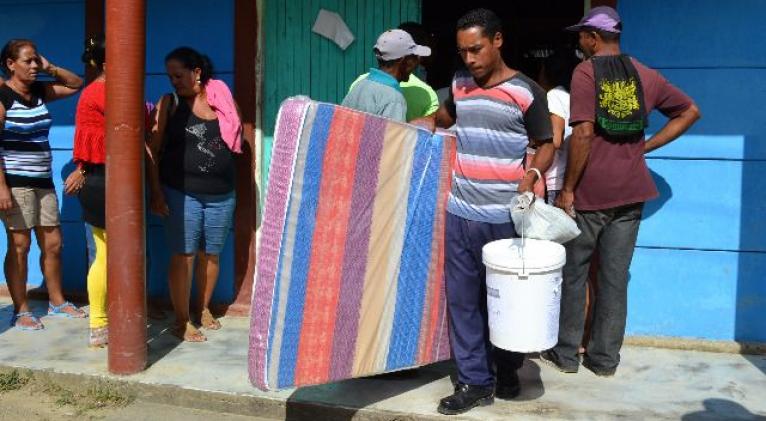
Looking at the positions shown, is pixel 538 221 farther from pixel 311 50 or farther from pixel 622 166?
pixel 311 50

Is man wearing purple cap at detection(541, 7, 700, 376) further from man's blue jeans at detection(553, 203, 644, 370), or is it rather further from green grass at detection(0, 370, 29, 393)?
green grass at detection(0, 370, 29, 393)

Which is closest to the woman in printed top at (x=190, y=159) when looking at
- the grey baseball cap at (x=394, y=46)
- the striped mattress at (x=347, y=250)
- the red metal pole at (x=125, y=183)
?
the red metal pole at (x=125, y=183)

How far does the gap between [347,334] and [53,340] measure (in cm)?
245

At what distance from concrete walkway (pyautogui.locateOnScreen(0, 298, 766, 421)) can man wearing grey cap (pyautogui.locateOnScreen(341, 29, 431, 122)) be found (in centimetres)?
149

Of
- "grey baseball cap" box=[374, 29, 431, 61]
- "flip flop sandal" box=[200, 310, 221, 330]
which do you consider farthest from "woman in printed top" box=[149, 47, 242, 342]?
"grey baseball cap" box=[374, 29, 431, 61]

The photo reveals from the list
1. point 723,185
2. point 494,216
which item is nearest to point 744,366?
point 723,185

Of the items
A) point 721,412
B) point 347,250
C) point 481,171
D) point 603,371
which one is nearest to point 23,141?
A: point 347,250

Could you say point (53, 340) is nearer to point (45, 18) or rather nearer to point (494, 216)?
point (45, 18)

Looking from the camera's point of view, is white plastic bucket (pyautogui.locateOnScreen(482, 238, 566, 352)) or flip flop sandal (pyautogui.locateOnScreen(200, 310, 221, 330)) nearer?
white plastic bucket (pyautogui.locateOnScreen(482, 238, 566, 352))

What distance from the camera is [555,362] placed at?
4.70 metres

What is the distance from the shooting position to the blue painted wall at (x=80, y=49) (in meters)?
5.78

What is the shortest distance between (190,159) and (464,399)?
2.33 metres

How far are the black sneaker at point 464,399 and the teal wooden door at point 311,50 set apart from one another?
250 cm

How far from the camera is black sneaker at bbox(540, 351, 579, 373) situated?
461cm
